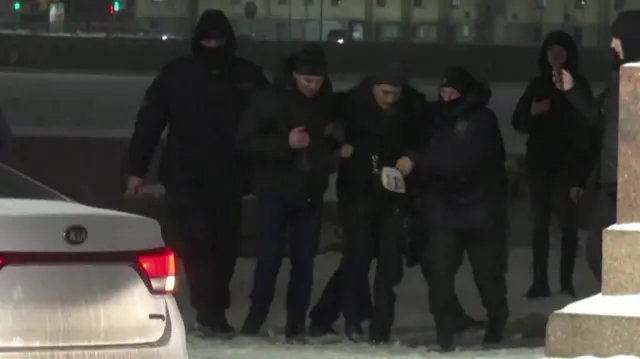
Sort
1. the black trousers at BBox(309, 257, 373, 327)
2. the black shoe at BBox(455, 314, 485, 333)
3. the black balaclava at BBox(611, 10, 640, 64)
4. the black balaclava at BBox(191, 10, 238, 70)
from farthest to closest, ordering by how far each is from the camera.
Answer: the black shoe at BBox(455, 314, 485, 333) < the black trousers at BBox(309, 257, 373, 327) < the black balaclava at BBox(191, 10, 238, 70) < the black balaclava at BBox(611, 10, 640, 64)

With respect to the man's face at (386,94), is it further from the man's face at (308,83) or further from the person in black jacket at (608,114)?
the person in black jacket at (608,114)

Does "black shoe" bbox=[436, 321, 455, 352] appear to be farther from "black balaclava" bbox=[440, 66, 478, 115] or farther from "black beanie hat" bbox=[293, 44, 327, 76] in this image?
"black beanie hat" bbox=[293, 44, 327, 76]

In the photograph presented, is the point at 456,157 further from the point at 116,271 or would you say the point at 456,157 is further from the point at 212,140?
the point at 116,271

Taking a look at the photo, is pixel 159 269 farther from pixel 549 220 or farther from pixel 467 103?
pixel 549 220

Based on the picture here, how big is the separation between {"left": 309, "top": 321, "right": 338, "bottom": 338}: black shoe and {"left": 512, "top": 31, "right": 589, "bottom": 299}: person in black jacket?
2130 millimetres

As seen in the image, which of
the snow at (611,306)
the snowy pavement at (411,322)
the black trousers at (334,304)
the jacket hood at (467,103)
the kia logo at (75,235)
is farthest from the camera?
the black trousers at (334,304)

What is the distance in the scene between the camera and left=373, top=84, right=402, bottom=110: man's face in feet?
29.8

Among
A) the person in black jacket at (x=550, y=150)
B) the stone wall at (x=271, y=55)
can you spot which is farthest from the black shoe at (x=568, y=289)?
the stone wall at (x=271, y=55)

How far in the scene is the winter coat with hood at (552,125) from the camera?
35.2ft

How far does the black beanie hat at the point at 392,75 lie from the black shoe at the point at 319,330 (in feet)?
5.19

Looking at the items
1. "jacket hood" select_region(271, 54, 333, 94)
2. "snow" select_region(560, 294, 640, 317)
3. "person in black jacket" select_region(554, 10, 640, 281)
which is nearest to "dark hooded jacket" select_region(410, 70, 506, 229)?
"person in black jacket" select_region(554, 10, 640, 281)

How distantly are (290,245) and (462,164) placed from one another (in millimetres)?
1160

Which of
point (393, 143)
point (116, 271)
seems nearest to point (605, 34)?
point (393, 143)

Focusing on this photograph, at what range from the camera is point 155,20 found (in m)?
45.3
